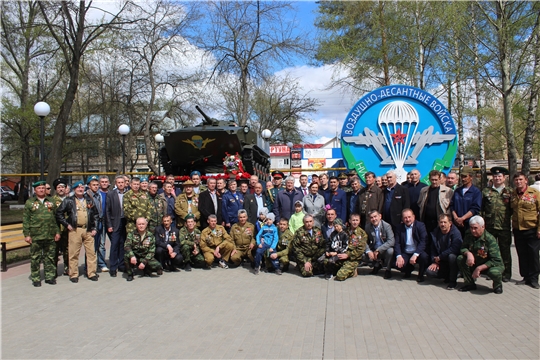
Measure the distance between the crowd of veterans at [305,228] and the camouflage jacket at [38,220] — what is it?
2cm

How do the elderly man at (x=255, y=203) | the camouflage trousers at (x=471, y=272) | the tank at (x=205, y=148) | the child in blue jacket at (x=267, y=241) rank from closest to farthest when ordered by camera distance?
1. the camouflage trousers at (x=471, y=272)
2. the child in blue jacket at (x=267, y=241)
3. the elderly man at (x=255, y=203)
4. the tank at (x=205, y=148)

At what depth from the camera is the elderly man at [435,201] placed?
7.43 m

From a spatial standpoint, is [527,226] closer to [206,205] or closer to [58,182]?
[206,205]

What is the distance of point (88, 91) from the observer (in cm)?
3344

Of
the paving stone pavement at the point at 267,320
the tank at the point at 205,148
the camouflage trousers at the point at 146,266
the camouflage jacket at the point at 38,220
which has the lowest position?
the paving stone pavement at the point at 267,320

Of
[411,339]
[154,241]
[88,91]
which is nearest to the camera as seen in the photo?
[411,339]

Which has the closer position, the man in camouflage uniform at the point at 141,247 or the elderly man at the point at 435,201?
the elderly man at the point at 435,201

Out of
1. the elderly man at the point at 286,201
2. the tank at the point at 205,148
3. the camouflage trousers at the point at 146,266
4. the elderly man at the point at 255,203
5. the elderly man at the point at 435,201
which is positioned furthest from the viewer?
the tank at the point at 205,148

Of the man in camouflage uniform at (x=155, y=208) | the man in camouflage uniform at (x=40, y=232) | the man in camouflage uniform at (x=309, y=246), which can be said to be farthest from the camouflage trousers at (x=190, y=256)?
the man in camouflage uniform at (x=40, y=232)

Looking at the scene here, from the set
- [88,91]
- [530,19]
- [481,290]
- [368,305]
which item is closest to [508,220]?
[481,290]

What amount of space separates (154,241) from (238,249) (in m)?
1.59

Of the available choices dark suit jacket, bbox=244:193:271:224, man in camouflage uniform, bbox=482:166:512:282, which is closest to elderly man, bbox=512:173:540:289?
man in camouflage uniform, bbox=482:166:512:282

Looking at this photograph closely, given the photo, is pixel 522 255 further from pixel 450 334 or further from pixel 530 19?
pixel 530 19

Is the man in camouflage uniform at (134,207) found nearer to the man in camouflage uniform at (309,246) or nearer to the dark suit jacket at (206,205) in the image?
the dark suit jacket at (206,205)
